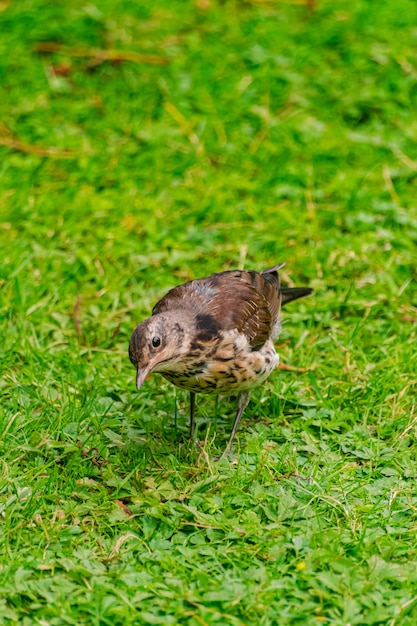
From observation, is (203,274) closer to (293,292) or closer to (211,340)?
(293,292)

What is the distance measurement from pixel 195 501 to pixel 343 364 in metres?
1.71

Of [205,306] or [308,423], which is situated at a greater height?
[205,306]

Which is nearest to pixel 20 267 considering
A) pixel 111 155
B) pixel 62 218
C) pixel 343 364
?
pixel 62 218

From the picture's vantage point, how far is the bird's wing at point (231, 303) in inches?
227

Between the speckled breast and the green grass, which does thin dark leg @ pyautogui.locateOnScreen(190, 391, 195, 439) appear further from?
the speckled breast

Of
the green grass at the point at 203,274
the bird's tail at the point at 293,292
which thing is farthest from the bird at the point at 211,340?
the bird's tail at the point at 293,292

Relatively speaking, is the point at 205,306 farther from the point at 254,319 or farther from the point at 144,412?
the point at 144,412

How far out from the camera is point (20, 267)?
733 cm

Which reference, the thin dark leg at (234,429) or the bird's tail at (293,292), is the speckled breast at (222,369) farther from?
the bird's tail at (293,292)

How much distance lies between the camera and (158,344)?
5293mm

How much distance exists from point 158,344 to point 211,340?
16.1 inches

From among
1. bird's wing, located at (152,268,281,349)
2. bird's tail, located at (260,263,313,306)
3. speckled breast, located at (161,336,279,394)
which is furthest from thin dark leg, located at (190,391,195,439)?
bird's tail, located at (260,263,313,306)

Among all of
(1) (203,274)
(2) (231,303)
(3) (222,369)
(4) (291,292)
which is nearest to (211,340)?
(3) (222,369)

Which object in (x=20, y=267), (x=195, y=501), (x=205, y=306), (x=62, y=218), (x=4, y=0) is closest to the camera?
(x=195, y=501)
